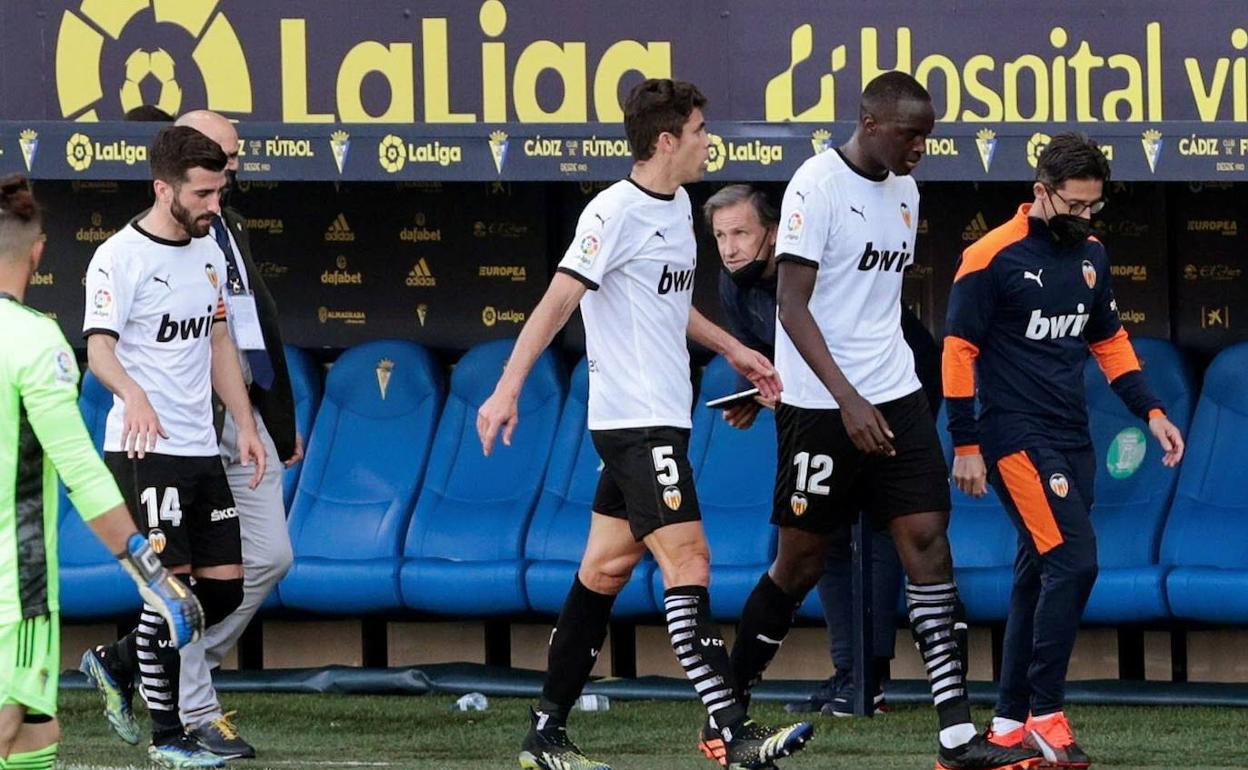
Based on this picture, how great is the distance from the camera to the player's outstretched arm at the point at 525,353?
5812mm

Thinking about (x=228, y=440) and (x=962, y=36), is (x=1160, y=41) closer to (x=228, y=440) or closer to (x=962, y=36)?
(x=962, y=36)

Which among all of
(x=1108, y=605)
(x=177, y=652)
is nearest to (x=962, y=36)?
(x=1108, y=605)

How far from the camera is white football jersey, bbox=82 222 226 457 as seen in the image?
21.9ft

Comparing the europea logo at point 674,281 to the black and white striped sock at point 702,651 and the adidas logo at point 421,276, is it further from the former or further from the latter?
the adidas logo at point 421,276

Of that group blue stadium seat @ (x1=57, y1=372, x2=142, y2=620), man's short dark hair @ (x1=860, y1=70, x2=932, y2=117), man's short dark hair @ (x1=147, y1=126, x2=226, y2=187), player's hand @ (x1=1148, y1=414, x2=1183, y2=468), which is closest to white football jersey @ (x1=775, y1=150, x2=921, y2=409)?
man's short dark hair @ (x1=860, y1=70, x2=932, y2=117)

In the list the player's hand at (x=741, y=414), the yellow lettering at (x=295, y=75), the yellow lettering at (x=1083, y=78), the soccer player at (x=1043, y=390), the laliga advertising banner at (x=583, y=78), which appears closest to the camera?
the soccer player at (x=1043, y=390)

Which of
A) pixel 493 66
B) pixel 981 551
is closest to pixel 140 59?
pixel 493 66

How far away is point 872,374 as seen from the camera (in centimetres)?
628

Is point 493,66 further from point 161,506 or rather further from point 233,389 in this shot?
point 161,506

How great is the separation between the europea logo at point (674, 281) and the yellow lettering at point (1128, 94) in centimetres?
257

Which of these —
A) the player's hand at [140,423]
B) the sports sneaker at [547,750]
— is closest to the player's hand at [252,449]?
the player's hand at [140,423]

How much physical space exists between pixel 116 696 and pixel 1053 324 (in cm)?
282

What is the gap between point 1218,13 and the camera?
825 centimetres

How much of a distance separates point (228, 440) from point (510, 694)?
1840mm
